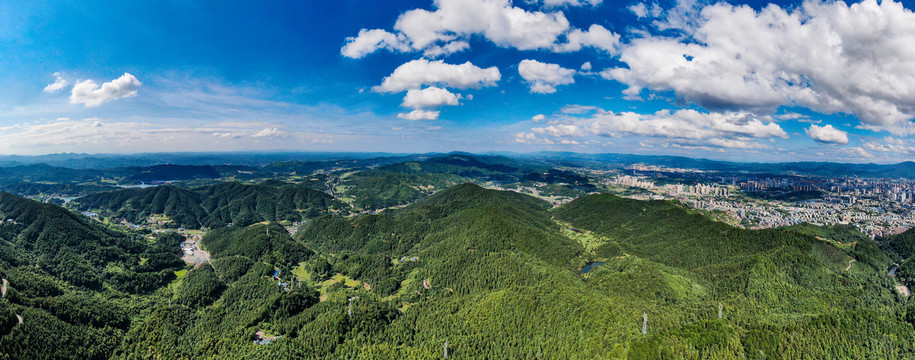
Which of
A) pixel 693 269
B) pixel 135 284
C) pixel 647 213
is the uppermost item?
pixel 647 213

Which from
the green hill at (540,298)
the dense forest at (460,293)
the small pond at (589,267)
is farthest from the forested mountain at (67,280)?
the small pond at (589,267)

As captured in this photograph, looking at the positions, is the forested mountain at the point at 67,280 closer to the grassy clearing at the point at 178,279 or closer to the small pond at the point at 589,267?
the grassy clearing at the point at 178,279

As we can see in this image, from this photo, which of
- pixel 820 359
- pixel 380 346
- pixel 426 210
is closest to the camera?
pixel 820 359

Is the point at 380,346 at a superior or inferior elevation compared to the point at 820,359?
inferior

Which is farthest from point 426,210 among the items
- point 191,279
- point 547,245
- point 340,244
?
point 191,279

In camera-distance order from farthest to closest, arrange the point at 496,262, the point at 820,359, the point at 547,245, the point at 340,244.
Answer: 1. the point at 340,244
2. the point at 547,245
3. the point at 496,262
4. the point at 820,359

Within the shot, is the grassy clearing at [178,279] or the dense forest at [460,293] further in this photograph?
the grassy clearing at [178,279]

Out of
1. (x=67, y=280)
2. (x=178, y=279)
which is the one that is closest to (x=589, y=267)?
(x=178, y=279)

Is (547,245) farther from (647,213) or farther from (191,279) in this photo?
(191,279)
